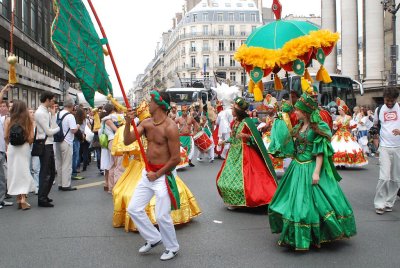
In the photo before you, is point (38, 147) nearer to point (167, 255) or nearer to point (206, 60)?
point (167, 255)

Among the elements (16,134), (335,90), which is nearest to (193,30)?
(335,90)

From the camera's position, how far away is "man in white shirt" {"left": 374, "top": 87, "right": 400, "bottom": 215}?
301 inches

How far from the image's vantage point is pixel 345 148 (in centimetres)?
1320

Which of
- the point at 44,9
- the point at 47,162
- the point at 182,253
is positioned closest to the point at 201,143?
the point at 47,162

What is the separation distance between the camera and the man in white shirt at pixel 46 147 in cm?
875

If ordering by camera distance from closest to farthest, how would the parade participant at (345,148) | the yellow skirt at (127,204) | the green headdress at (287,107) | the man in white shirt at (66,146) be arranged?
the yellow skirt at (127,204) → the green headdress at (287,107) → the man in white shirt at (66,146) → the parade participant at (345,148)

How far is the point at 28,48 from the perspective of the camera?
3291 cm

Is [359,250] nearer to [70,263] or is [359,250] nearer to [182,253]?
[182,253]

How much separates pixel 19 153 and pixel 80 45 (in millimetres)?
4211

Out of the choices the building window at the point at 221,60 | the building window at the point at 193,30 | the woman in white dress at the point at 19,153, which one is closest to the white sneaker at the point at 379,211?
the woman in white dress at the point at 19,153

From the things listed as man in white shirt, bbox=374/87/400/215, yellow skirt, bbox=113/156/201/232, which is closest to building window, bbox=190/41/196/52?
man in white shirt, bbox=374/87/400/215

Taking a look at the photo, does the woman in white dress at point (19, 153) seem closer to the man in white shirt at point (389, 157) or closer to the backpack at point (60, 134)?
the backpack at point (60, 134)

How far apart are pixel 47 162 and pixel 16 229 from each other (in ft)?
6.37

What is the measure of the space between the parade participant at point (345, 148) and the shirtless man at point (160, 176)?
8456mm
